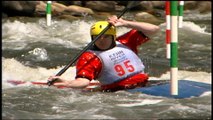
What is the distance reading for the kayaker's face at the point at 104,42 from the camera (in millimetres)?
5555

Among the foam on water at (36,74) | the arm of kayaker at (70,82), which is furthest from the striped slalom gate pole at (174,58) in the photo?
the foam on water at (36,74)

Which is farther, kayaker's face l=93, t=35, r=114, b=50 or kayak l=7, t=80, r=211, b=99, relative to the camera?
kayaker's face l=93, t=35, r=114, b=50

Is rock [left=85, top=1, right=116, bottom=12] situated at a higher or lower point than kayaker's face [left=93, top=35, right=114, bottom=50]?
lower

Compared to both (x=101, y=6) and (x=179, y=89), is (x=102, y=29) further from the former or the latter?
(x=101, y=6)

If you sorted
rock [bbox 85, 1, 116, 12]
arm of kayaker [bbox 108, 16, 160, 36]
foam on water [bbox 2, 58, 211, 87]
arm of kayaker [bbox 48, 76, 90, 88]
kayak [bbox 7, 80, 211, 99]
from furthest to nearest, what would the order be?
rock [bbox 85, 1, 116, 12] → foam on water [bbox 2, 58, 211, 87] → arm of kayaker [bbox 108, 16, 160, 36] → kayak [bbox 7, 80, 211, 99] → arm of kayaker [bbox 48, 76, 90, 88]

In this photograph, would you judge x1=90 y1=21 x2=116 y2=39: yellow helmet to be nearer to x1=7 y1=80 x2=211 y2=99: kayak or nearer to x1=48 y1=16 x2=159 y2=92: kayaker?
x1=48 y1=16 x2=159 y2=92: kayaker

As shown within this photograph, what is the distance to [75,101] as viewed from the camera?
17.3 ft

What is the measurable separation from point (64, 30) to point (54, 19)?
173 centimetres

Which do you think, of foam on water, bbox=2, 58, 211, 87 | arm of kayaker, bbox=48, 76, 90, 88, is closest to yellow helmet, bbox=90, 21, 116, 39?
arm of kayaker, bbox=48, 76, 90, 88

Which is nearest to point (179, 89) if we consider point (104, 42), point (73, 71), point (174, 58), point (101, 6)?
point (174, 58)

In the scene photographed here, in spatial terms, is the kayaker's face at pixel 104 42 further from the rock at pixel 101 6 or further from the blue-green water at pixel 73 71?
the rock at pixel 101 6

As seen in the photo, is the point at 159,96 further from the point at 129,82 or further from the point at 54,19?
the point at 54,19

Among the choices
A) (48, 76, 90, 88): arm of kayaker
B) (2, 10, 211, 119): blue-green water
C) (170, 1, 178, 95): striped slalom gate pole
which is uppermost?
(170, 1, 178, 95): striped slalom gate pole

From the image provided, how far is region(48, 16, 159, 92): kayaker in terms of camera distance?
5.48 metres
